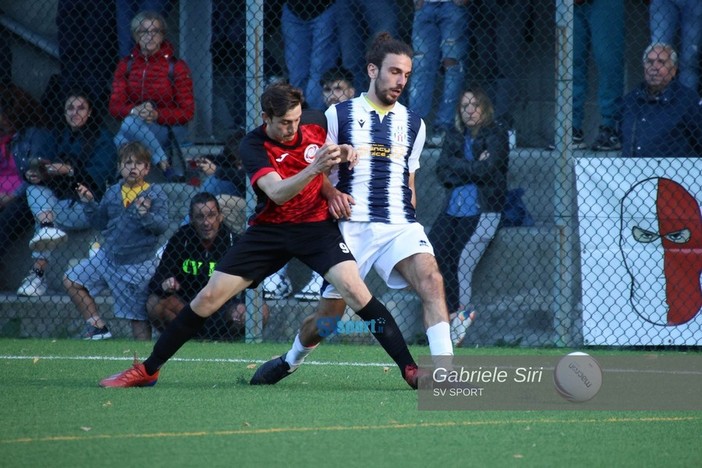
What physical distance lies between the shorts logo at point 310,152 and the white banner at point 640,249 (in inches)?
144

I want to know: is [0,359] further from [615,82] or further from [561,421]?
Answer: [615,82]

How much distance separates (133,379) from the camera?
707 cm

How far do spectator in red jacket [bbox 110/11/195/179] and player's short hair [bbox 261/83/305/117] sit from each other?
4802 mm

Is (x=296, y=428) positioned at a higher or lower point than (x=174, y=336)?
lower

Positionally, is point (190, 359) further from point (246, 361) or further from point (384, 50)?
point (384, 50)

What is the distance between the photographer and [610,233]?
395 inches

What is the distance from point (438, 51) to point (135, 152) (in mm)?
2935

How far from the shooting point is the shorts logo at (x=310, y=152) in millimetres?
7016

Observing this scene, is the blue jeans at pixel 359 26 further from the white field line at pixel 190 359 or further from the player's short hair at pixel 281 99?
the player's short hair at pixel 281 99

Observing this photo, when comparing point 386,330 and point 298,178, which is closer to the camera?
point 298,178

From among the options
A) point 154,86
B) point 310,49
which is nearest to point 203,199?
point 154,86

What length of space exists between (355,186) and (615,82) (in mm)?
4719

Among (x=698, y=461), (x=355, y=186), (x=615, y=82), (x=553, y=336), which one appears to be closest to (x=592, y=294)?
(x=553, y=336)

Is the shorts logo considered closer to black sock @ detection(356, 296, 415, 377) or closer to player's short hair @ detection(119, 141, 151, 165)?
black sock @ detection(356, 296, 415, 377)
